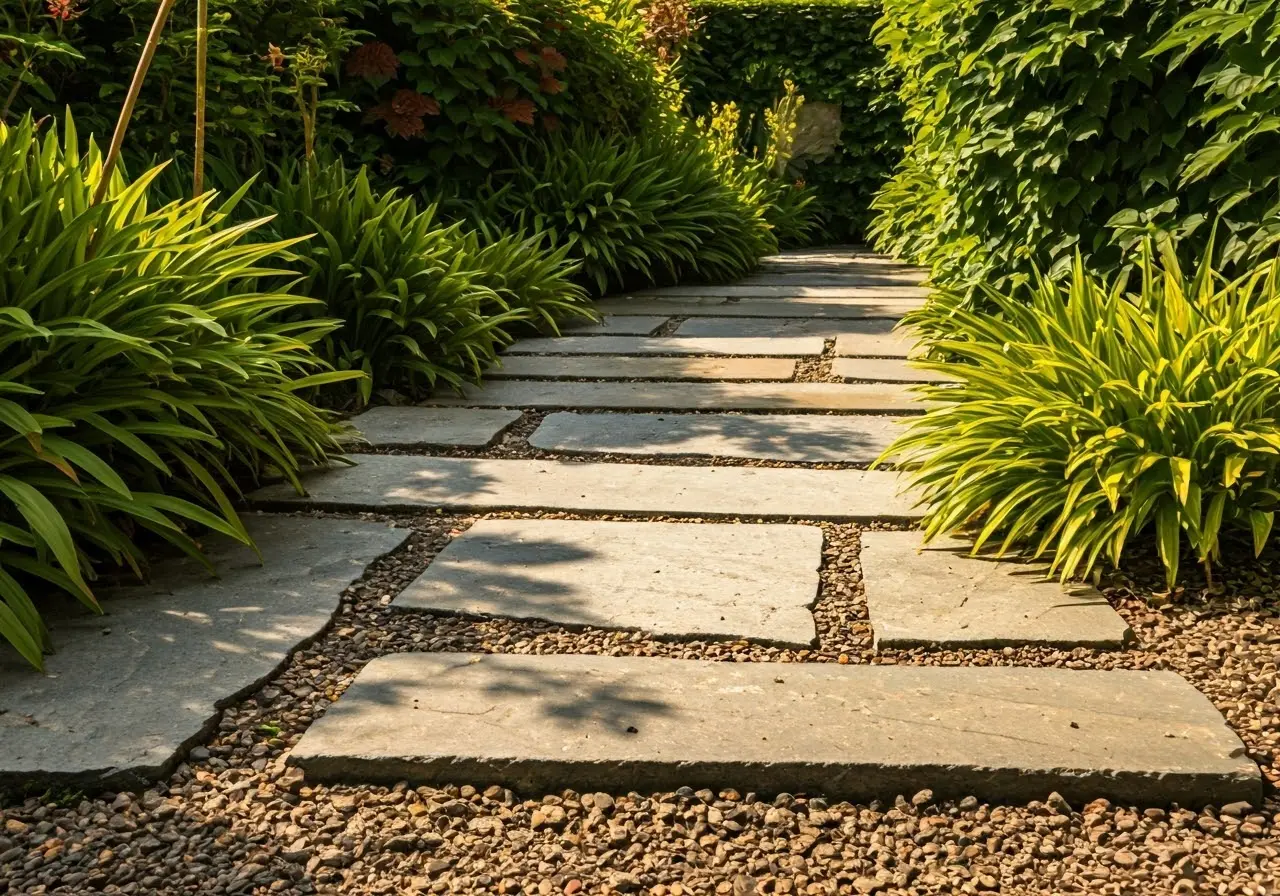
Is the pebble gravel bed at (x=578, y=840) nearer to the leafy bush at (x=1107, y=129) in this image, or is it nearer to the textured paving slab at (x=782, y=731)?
the textured paving slab at (x=782, y=731)

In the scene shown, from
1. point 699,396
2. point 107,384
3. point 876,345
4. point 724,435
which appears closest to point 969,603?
point 724,435

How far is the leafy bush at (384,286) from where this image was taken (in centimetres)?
416

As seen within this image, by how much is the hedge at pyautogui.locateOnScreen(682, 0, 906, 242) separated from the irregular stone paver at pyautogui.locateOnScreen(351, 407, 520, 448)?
24.2 ft

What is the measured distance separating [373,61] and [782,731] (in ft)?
15.6

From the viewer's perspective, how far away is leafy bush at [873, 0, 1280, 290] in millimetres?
3270

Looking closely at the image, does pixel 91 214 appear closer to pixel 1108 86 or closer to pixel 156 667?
pixel 156 667

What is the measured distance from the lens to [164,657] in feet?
6.88

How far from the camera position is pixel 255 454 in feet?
9.90

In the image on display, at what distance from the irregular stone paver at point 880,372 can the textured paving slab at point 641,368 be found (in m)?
0.19

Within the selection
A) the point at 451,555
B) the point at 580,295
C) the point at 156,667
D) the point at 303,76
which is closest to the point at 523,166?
the point at 580,295

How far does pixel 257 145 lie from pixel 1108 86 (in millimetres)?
3242

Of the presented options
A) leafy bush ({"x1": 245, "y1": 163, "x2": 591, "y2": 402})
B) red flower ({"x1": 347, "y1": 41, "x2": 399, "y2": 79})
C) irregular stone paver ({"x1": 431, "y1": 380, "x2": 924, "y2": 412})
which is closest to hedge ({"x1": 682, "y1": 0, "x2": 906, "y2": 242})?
red flower ({"x1": 347, "y1": 41, "x2": 399, "y2": 79})

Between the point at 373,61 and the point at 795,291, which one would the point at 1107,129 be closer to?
the point at 795,291

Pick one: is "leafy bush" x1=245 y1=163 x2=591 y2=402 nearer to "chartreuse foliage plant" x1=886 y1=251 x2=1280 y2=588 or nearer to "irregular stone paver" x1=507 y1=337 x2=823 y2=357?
"irregular stone paver" x1=507 y1=337 x2=823 y2=357
